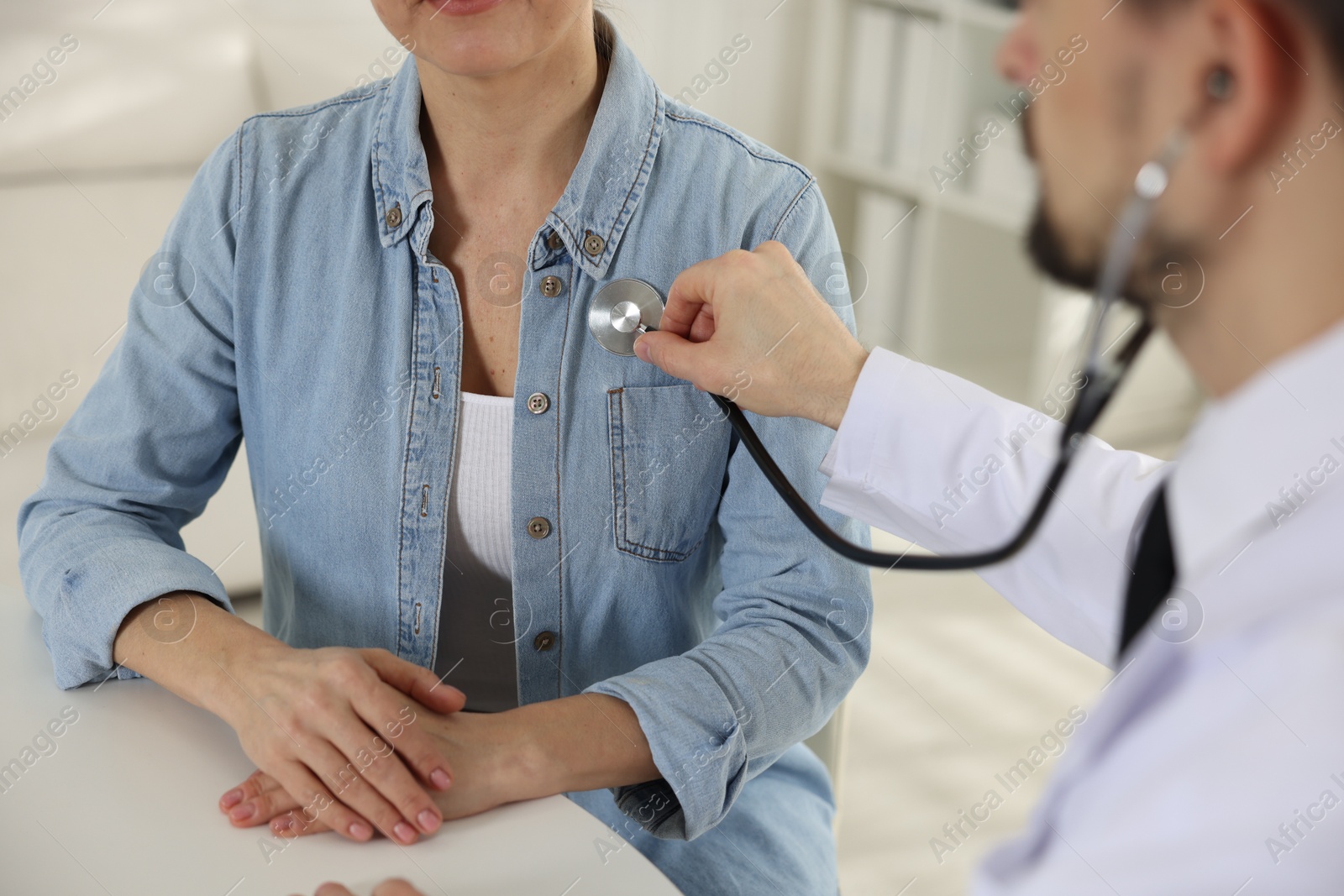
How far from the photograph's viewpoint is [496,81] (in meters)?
1.00

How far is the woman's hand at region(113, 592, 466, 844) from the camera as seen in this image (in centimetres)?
74

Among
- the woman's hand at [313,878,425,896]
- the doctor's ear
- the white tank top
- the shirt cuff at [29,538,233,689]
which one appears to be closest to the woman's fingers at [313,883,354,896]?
the woman's hand at [313,878,425,896]

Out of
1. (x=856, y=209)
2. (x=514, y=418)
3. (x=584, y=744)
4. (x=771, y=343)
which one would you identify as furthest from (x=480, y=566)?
(x=856, y=209)

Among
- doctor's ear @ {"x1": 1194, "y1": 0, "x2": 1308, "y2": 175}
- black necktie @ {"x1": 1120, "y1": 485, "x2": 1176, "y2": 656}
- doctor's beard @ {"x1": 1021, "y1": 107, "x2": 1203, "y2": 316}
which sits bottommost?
black necktie @ {"x1": 1120, "y1": 485, "x2": 1176, "y2": 656}

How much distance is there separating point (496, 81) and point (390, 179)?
0.44 ft

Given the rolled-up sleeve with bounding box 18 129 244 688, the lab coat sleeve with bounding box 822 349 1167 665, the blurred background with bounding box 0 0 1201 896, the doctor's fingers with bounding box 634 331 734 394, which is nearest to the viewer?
the lab coat sleeve with bounding box 822 349 1167 665

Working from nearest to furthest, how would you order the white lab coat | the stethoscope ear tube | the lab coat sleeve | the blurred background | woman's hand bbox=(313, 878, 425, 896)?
the white lab coat
the stethoscope ear tube
woman's hand bbox=(313, 878, 425, 896)
the lab coat sleeve
the blurred background

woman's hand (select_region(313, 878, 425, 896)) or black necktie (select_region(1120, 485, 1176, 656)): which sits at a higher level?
black necktie (select_region(1120, 485, 1176, 656))

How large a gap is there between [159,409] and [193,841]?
45cm

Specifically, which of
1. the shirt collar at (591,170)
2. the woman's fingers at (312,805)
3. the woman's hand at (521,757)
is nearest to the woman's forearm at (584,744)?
the woman's hand at (521,757)

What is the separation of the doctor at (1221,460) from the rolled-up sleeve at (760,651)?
0.39 meters

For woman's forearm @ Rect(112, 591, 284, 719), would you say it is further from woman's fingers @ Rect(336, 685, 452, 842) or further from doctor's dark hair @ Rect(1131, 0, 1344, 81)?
doctor's dark hair @ Rect(1131, 0, 1344, 81)

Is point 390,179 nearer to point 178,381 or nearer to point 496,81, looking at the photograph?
point 496,81

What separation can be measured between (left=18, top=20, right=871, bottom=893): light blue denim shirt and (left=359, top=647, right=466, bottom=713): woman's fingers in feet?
0.57
